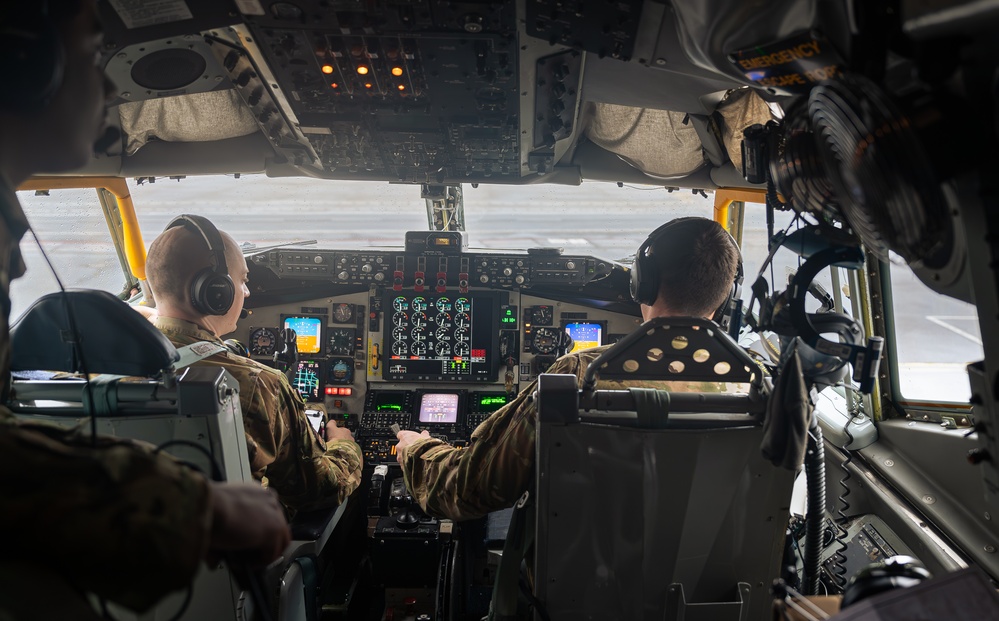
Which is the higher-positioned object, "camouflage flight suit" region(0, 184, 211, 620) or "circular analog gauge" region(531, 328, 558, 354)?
"circular analog gauge" region(531, 328, 558, 354)

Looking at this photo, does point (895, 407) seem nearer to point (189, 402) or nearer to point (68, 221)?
point (189, 402)

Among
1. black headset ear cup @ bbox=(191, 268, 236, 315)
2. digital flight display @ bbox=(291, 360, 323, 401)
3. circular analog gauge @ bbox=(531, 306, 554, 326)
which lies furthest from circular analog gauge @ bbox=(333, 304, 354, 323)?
black headset ear cup @ bbox=(191, 268, 236, 315)

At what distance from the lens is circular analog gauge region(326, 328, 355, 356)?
11.8 ft

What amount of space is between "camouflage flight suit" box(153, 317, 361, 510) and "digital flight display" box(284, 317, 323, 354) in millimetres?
1308

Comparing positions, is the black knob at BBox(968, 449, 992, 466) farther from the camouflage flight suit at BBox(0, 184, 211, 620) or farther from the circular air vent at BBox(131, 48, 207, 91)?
the circular air vent at BBox(131, 48, 207, 91)

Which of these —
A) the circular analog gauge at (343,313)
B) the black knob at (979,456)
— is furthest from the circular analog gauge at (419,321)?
the black knob at (979,456)

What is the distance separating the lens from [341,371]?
11.7 ft

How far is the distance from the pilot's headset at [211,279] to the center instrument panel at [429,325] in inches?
49.6

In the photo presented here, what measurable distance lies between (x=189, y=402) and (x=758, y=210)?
285 cm

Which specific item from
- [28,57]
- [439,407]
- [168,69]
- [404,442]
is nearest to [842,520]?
[404,442]

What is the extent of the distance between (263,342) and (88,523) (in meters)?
2.94

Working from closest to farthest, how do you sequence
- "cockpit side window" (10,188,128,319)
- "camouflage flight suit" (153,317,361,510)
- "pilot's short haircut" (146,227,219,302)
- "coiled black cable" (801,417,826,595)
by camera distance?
"coiled black cable" (801,417,826,595) → "camouflage flight suit" (153,317,361,510) → "pilot's short haircut" (146,227,219,302) → "cockpit side window" (10,188,128,319)

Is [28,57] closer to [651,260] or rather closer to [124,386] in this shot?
[124,386]

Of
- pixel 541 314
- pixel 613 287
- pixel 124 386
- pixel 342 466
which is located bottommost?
pixel 342 466
